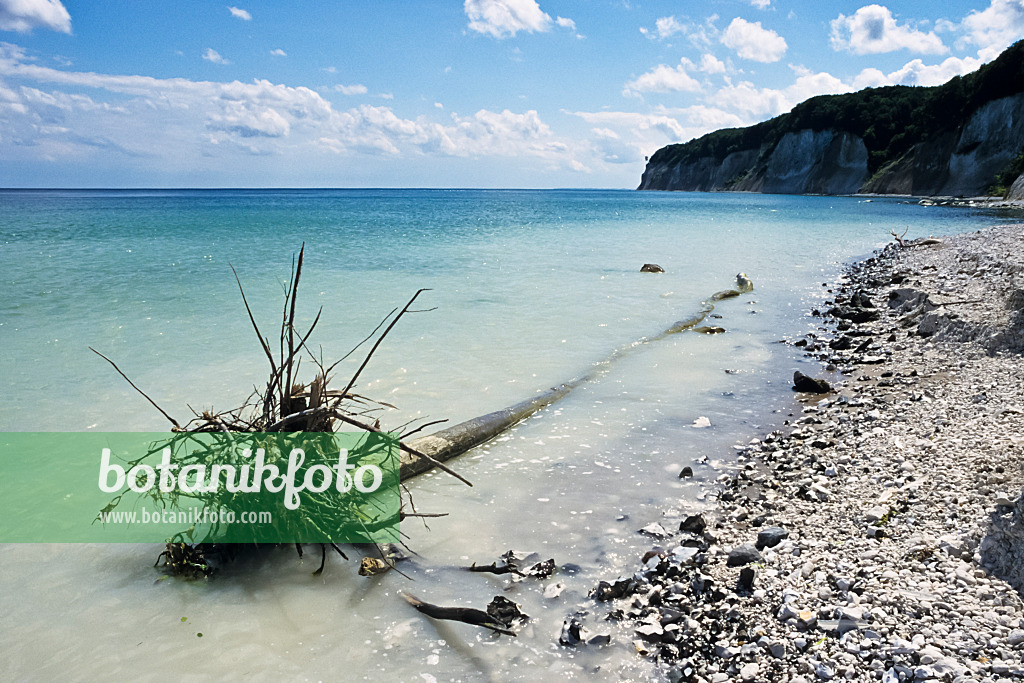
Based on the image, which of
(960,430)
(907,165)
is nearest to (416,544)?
(960,430)

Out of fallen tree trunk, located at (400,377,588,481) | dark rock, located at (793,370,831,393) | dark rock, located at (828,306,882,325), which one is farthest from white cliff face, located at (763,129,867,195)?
fallen tree trunk, located at (400,377,588,481)

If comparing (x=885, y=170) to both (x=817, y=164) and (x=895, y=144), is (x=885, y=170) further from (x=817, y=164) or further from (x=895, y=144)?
(x=817, y=164)

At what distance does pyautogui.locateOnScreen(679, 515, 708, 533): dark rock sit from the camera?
4.62m

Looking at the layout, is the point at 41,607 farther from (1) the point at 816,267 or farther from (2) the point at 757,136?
(2) the point at 757,136

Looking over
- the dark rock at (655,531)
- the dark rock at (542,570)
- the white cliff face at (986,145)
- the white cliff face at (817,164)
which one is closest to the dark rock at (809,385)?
the dark rock at (655,531)

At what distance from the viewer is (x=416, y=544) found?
186 inches

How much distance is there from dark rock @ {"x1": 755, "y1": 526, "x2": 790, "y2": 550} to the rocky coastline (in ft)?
0.04

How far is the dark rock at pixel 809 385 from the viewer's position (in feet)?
26.4

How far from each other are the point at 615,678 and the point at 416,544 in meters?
1.95

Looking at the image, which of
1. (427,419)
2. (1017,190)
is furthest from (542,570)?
(1017,190)

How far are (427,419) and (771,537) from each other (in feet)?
14.3

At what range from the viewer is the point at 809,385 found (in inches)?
319

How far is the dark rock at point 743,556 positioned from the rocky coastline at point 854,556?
0.01 metres

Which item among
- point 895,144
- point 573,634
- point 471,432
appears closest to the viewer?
point 573,634
